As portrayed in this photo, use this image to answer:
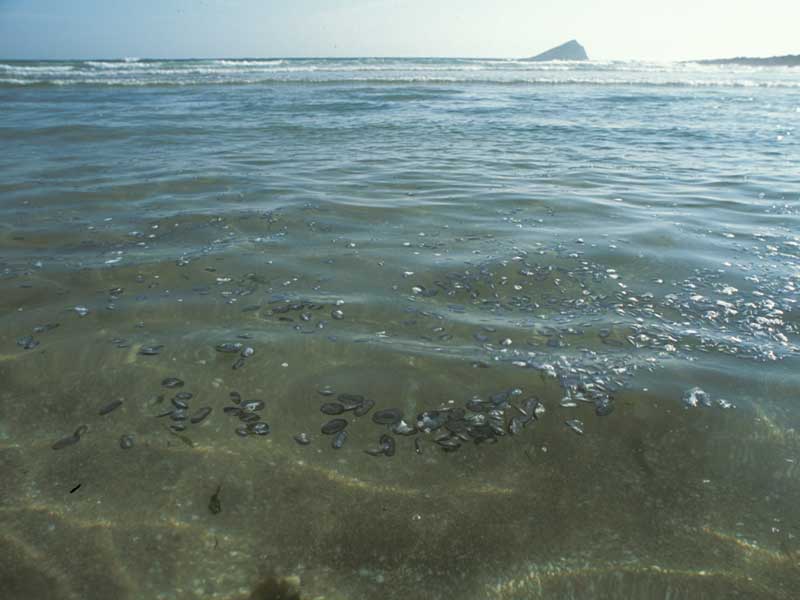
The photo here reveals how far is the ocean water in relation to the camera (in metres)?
2.27

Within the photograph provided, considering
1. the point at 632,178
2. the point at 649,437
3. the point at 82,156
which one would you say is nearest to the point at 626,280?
the point at 649,437

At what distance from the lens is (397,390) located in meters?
3.28

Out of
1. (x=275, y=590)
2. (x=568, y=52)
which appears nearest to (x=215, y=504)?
(x=275, y=590)

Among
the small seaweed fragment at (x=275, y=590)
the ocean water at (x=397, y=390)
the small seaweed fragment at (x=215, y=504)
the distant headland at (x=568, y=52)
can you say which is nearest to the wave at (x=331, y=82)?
the ocean water at (x=397, y=390)

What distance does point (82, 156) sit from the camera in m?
Result: 9.04

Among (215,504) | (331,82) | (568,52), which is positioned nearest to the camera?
(215,504)

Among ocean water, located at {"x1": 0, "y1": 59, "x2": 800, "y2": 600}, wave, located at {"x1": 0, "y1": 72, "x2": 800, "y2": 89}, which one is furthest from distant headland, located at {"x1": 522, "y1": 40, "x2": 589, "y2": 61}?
ocean water, located at {"x1": 0, "y1": 59, "x2": 800, "y2": 600}

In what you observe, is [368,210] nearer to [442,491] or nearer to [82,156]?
[442,491]

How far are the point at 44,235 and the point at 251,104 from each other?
1253 centimetres

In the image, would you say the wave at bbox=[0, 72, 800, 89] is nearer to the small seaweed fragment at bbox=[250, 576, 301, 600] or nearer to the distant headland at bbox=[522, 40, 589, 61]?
the small seaweed fragment at bbox=[250, 576, 301, 600]

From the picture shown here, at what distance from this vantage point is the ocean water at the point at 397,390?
2.27m

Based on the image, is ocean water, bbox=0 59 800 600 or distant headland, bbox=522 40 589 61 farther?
distant headland, bbox=522 40 589 61

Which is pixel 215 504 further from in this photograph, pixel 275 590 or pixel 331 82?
pixel 331 82

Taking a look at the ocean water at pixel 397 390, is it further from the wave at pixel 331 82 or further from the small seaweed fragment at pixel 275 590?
the wave at pixel 331 82
